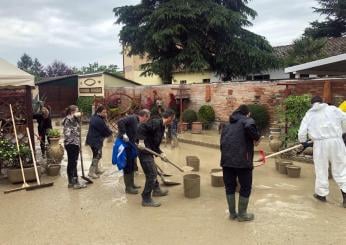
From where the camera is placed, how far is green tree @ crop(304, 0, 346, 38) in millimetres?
30500

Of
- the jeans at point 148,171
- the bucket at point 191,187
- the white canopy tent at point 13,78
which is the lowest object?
the bucket at point 191,187

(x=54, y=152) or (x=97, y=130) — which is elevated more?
(x=97, y=130)

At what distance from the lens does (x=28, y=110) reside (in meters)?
8.69

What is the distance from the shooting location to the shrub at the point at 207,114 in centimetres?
1545

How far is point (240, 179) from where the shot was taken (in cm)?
532

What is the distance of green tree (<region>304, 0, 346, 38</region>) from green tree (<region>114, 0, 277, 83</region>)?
9.73 m

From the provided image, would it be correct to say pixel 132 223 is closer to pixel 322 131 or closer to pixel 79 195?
pixel 79 195

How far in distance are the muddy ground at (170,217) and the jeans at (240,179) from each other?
1.40 ft

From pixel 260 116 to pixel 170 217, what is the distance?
791 centimetres

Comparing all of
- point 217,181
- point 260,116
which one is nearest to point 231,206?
point 217,181

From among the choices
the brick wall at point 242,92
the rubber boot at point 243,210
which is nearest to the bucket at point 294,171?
the rubber boot at point 243,210

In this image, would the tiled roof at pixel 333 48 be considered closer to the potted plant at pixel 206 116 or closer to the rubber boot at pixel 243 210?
the potted plant at pixel 206 116

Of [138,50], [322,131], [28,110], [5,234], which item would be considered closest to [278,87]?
[322,131]

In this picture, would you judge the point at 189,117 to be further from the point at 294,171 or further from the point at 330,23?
the point at 330,23
